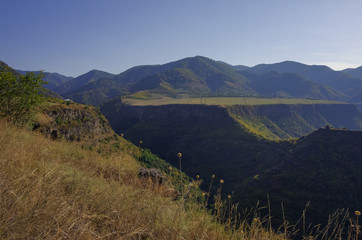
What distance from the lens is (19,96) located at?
1119 cm

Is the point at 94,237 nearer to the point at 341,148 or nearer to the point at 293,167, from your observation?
the point at 293,167

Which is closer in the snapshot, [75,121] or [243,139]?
[75,121]

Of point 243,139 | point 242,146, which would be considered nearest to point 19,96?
point 242,146

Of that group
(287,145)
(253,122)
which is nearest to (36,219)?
(287,145)

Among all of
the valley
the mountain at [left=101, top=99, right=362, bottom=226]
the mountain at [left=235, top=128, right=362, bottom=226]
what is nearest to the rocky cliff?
the valley

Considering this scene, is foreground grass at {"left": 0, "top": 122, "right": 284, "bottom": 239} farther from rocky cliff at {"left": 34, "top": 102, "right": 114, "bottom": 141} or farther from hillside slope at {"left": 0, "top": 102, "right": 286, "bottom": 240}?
rocky cliff at {"left": 34, "top": 102, "right": 114, "bottom": 141}

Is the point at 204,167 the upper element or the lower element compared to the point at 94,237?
lower

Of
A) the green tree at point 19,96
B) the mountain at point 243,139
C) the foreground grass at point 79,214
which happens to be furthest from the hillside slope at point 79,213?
the mountain at point 243,139

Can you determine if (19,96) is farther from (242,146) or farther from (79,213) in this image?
(242,146)

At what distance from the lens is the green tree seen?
10281mm

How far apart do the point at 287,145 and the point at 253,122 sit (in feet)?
169

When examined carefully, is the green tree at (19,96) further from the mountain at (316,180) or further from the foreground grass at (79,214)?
the mountain at (316,180)

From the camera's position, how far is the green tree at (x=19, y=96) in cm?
1028

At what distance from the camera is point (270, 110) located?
461 ft
